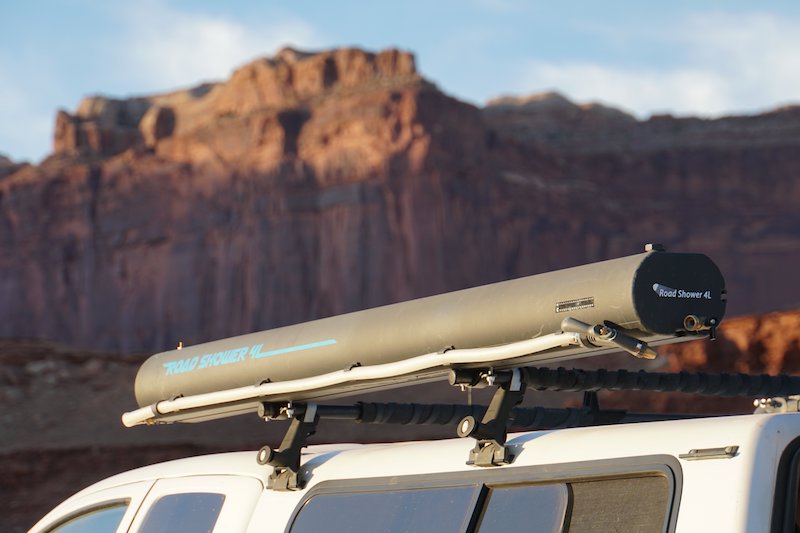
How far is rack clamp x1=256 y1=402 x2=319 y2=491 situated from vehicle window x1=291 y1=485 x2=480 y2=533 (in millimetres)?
160

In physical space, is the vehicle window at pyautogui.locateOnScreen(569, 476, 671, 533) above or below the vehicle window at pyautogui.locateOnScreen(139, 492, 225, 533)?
above

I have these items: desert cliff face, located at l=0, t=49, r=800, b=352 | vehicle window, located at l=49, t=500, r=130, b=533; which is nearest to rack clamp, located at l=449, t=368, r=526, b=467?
vehicle window, located at l=49, t=500, r=130, b=533

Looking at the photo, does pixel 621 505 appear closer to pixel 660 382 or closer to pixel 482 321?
pixel 482 321

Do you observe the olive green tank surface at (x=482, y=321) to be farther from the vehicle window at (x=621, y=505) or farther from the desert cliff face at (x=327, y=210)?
the desert cliff face at (x=327, y=210)

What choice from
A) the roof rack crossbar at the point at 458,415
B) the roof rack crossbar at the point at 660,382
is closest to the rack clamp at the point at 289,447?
the roof rack crossbar at the point at 458,415

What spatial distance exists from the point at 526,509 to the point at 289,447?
990 mm

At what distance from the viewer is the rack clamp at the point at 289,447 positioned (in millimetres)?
3520

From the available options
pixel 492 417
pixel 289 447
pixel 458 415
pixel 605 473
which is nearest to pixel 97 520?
pixel 289 447

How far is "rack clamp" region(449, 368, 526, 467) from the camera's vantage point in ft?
9.61

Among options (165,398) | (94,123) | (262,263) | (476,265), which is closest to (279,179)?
(262,263)

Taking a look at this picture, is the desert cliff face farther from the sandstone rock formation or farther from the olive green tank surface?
the olive green tank surface

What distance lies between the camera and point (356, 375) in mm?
3266

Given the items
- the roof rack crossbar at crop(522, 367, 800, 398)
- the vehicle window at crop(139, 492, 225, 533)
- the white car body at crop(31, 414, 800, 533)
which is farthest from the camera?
the vehicle window at crop(139, 492, 225, 533)

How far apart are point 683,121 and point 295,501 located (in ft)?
274
